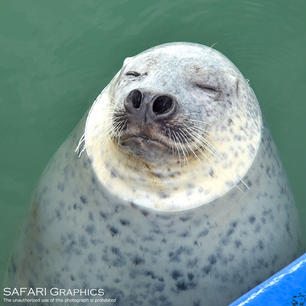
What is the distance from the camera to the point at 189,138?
12.7 ft

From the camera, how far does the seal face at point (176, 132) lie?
12.4 feet

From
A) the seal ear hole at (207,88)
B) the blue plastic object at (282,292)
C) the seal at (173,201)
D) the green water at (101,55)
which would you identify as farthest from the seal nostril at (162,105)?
the green water at (101,55)

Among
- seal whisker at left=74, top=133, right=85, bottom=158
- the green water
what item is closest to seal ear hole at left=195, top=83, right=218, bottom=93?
seal whisker at left=74, top=133, right=85, bottom=158

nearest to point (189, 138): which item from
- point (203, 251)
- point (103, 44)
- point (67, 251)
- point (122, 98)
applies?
point (122, 98)

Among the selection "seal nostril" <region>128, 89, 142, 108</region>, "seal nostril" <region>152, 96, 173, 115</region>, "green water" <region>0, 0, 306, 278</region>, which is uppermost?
"green water" <region>0, 0, 306, 278</region>

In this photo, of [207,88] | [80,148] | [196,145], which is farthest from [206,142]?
[80,148]

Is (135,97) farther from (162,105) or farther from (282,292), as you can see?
(282,292)

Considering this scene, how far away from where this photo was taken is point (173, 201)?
411cm

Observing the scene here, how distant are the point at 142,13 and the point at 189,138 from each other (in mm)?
2912

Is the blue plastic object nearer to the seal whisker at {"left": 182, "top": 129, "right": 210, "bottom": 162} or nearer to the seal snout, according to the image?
the seal whisker at {"left": 182, "top": 129, "right": 210, "bottom": 162}

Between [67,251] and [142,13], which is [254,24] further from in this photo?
[67,251]

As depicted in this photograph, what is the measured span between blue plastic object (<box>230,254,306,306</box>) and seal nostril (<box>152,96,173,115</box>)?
44.9 inches

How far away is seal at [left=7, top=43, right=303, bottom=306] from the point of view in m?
4.04

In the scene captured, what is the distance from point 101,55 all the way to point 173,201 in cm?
263
